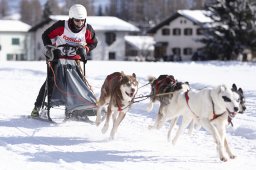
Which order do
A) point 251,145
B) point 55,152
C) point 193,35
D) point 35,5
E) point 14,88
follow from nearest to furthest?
point 55,152 < point 251,145 < point 14,88 < point 193,35 < point 35,5

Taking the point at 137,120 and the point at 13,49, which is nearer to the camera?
the point at 137,120

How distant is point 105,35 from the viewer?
53.9 meters

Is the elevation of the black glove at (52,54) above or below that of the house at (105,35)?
below

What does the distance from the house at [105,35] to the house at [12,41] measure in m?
2.71

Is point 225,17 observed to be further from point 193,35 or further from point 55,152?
point 55,152

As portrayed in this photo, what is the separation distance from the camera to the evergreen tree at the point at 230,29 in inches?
1340

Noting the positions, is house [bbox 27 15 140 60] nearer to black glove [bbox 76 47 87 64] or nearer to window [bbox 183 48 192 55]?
window [bbox 183 48 192 55]

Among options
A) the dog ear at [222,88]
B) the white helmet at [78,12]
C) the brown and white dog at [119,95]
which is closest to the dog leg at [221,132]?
the dog ear at [222,88]

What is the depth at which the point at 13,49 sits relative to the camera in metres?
58.5

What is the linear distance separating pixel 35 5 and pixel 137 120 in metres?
104

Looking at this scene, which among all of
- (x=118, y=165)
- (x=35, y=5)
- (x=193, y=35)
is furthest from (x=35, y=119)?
(x=35, y=5)

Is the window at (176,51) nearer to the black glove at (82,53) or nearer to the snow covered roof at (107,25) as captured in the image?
the snow covered roof at (107,25)

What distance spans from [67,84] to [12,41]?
52.0 metres

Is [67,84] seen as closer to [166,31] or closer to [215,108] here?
[215,108]
